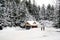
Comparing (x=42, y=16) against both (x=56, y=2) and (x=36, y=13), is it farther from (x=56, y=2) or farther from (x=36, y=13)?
(x=56, y=2)

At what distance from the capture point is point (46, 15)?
107250mm

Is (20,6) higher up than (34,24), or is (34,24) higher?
(20,6)

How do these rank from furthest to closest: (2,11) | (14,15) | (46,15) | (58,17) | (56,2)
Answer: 1. (46,15)
2. (14,15)
3. (2,11)
4. (58,17)
5. (56,2)

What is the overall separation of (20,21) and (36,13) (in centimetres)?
2839

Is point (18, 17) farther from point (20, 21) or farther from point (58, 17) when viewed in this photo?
point (58, 17)

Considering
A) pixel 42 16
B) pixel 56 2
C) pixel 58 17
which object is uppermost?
pixel 56 2

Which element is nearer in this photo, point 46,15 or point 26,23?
point 26,23

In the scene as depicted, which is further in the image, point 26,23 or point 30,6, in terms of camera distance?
point 30,6

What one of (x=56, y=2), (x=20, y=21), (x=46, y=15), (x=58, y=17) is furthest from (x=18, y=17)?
(x=46, y=15)

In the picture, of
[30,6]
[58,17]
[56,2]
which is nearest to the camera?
[56,2]

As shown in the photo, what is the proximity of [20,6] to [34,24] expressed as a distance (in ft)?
33.1

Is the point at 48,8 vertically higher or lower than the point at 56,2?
lower

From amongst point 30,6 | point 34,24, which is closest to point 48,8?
point 30,6

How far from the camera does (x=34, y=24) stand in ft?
236
